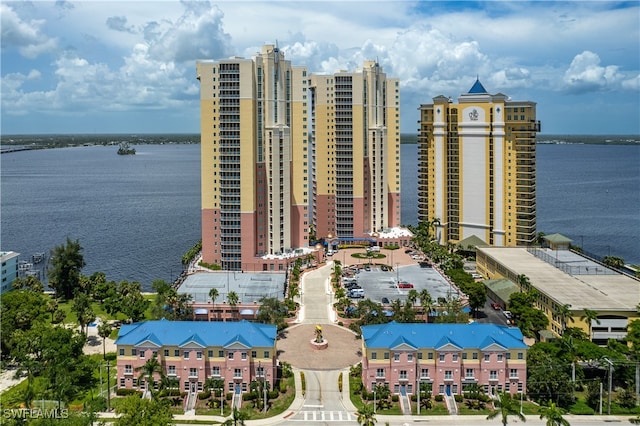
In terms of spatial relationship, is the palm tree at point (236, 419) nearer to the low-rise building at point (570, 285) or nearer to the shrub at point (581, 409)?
the shrub at point (581, 409)

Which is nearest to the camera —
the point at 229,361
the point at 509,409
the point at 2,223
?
the point at 509,409

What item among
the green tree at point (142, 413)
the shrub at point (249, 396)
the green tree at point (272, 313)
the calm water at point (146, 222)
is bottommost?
the shrub at point (249, 396)

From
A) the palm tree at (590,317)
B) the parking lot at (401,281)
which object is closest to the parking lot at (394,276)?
the parking lot at (401,281)

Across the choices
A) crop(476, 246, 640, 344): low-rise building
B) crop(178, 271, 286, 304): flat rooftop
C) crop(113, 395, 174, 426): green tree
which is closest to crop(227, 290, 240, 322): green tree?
crop(178, 271, 286, 304): flat rooftop

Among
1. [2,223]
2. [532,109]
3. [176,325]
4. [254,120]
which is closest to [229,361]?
[176,325]

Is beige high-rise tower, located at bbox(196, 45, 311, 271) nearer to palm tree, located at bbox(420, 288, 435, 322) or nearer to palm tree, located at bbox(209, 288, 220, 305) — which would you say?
palm tree, located at bbox(209, 288, 220, 305)

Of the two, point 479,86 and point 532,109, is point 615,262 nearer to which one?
point 532,109

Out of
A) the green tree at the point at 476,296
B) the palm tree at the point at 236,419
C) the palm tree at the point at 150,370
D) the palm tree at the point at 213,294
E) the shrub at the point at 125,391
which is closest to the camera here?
the palm tree at the point at 236,419
